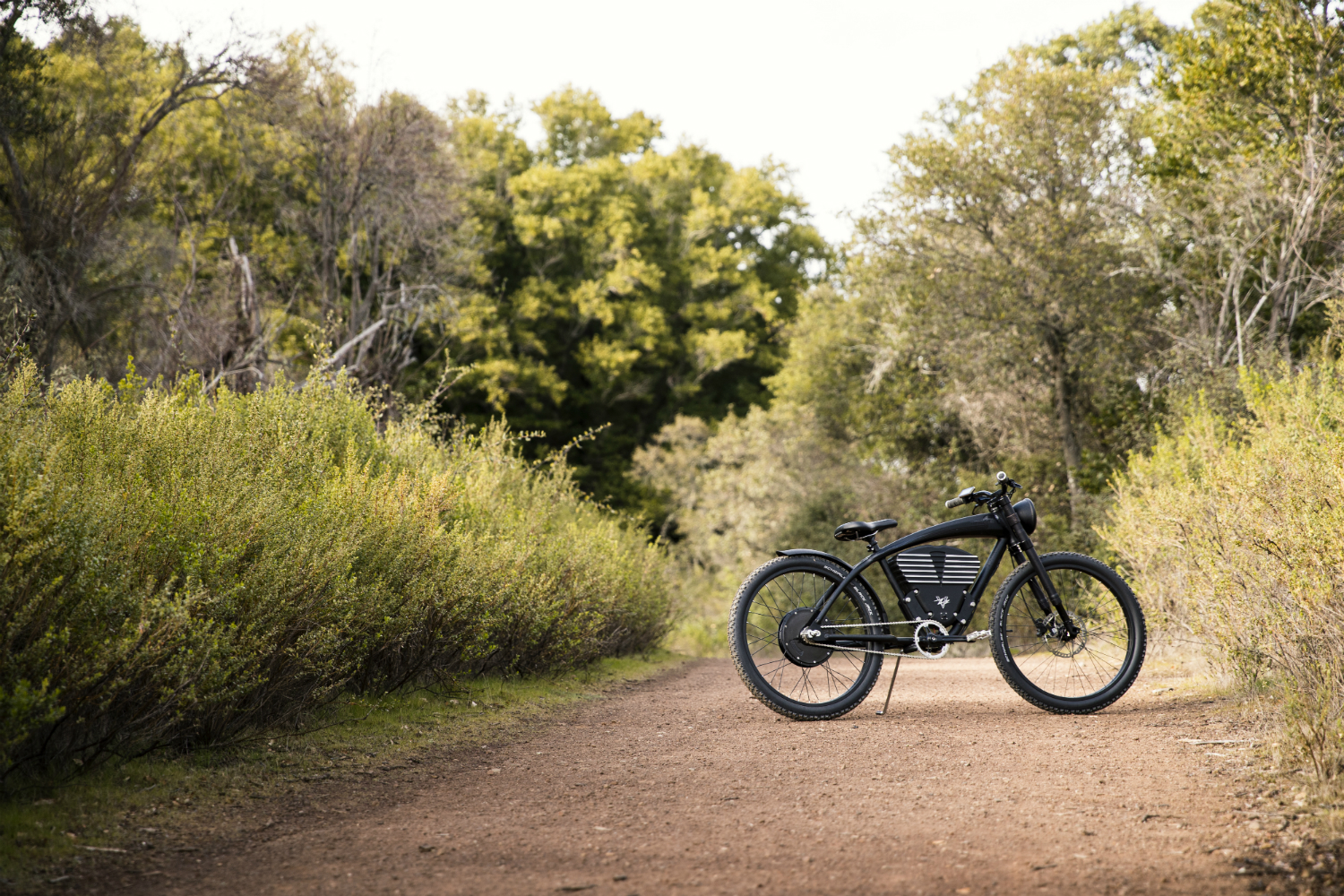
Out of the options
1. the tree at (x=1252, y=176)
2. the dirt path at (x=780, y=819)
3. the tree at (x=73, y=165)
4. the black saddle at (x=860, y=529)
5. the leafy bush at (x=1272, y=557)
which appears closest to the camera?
the dirt path at (x=780, y=819)

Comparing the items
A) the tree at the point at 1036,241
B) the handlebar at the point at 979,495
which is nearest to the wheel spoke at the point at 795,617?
the handlebar at the point at 979,495

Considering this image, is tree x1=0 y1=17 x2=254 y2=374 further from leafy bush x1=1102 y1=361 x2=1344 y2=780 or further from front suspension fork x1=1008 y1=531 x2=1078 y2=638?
leafy bush x1=1102 y1=361 x2=1344 y2=780

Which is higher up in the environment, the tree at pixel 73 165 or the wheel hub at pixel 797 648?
the tree at pixel 73 165

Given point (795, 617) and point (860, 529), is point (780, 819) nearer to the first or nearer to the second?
point (795, 617)

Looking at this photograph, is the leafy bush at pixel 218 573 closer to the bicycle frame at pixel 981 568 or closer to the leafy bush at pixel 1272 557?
the bicycle frame at pixel 981 568

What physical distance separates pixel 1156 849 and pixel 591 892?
175cm

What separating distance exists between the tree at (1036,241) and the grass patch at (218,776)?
13.4 m

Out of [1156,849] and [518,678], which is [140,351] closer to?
[518,678]

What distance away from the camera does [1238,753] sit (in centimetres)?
467

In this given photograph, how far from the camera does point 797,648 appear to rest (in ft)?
19.9

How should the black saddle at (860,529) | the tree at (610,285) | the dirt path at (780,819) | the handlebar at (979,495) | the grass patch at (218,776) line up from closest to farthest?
the dirt path at (780,819), the grass patch at (218,776), the black saddle at (860,529), the handlebar at (979,495), the tree at (610,285)

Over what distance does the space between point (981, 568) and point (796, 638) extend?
127cm

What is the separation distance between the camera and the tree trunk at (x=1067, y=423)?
18.2m

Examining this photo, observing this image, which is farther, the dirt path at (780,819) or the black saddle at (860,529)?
the black saddle at (860,529)
